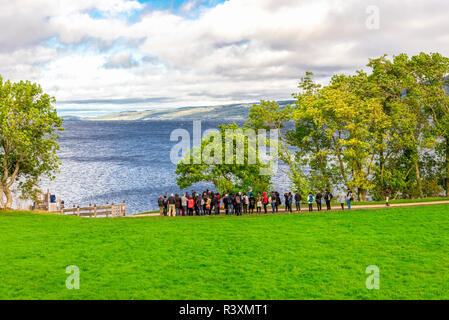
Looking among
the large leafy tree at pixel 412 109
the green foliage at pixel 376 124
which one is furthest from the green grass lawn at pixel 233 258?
the large leafy tree at pixel 412 109

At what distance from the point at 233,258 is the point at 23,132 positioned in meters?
26.8

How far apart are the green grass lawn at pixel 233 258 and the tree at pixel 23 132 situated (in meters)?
9.25

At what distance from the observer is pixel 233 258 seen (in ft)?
68.6

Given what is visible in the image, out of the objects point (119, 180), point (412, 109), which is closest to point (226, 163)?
point (412, 109)

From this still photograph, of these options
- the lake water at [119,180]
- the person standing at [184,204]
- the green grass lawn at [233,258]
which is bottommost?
the green grass lawn at [233,258]

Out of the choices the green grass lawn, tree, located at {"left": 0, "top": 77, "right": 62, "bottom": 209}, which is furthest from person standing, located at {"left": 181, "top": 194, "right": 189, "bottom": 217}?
tree, located at {"left": 0, "top": 77, "right": 62, "bottom": 209}

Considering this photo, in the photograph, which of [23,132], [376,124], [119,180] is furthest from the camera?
[119,180]

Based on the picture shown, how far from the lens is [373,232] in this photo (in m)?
25.8

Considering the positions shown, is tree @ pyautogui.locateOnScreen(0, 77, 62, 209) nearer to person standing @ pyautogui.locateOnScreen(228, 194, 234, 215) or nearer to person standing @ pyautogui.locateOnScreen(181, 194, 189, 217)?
person standing @ pyautogui.locateOnScreen(181, 194, 189, 217)

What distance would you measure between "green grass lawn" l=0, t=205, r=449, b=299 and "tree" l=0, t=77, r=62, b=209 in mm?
9250

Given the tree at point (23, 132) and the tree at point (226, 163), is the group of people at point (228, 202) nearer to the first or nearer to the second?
the tree at point (226, 163)

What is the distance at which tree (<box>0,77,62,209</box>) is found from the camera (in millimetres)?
37312

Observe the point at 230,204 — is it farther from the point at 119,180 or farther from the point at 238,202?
the point at 119,180

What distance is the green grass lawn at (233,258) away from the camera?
1628 cm
